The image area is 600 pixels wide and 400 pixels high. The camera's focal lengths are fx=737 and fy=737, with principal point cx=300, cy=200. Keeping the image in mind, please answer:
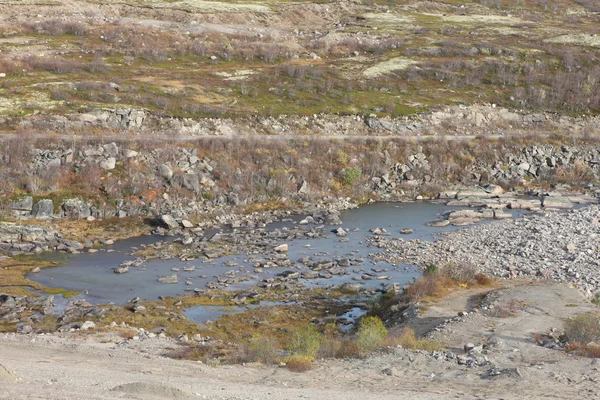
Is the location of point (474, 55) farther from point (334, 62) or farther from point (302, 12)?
point (302, 12)

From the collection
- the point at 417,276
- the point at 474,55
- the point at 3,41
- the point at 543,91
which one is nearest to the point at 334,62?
the point at 474,55

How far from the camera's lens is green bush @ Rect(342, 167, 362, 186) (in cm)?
6469

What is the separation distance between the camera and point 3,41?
89938 mm

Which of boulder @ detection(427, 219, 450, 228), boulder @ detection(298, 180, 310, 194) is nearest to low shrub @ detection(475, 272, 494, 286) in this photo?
boulder @ detection(427, 219, 450, 228)

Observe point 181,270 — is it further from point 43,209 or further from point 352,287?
point 43,209

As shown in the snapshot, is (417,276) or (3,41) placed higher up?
(3,41)

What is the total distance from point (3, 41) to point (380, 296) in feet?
228

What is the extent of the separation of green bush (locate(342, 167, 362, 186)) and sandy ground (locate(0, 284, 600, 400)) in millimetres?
33664

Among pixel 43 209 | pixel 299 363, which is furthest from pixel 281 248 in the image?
pixel 299 363

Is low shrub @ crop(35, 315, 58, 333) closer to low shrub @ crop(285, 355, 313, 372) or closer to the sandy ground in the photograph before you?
the sandy ground

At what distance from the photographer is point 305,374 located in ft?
83.9

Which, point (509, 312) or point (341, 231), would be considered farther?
point (341, 231)

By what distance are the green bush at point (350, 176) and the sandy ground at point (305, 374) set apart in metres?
33.7

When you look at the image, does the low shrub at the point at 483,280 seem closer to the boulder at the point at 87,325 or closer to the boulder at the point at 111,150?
the boulder at the point at 87,325
